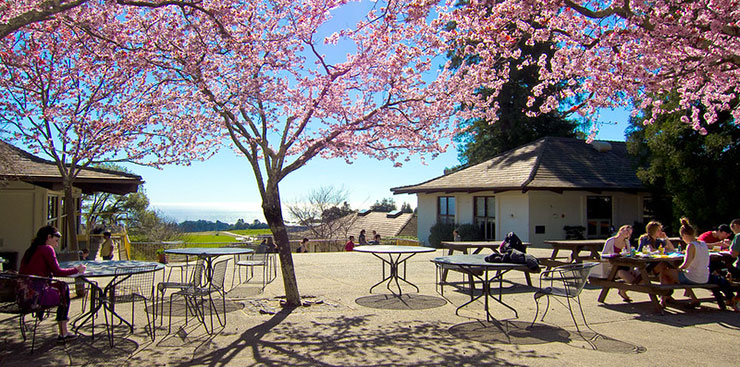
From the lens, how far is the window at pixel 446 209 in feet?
79.7

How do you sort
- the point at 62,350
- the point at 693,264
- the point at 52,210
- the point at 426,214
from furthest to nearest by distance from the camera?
1. the point at 426,214
2. the point at 52,210
3. the point at 693,264
4. the point at 62,350

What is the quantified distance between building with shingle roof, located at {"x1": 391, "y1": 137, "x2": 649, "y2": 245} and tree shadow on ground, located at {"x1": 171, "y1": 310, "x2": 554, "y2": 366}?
14.4m

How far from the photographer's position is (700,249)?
7.03m

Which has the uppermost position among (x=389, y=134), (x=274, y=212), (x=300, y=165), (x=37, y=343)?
(x=389, y=134)

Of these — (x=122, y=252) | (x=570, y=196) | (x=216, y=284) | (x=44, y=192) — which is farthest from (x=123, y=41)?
(x=570, y=196)

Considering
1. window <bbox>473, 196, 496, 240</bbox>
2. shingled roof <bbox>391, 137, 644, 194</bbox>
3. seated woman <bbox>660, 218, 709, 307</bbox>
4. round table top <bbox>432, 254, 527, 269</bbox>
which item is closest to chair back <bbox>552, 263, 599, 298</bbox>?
round table top <bbox>432, 254, 527, 269</bbox>

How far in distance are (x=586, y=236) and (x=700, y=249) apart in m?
14.3

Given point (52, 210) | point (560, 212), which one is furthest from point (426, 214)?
point (52, 210)

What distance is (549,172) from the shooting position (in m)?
21.2

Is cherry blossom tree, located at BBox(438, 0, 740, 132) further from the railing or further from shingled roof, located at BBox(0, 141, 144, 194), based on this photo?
shingled roof, located at BBox(0, 141, 144, 194)

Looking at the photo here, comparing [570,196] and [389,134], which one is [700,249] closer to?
[389,134]

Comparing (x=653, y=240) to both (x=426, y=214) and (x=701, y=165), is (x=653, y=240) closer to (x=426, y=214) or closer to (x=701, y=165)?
(x=701, y=165)

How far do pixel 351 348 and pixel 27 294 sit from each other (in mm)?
3102

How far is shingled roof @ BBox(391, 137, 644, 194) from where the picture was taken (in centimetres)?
2030
